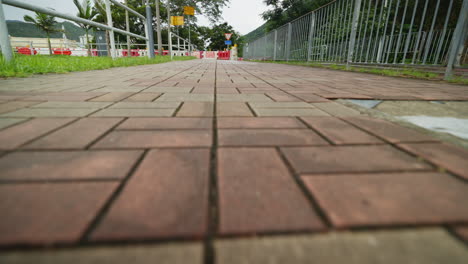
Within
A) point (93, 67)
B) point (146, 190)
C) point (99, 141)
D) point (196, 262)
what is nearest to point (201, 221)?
point (196, 262)

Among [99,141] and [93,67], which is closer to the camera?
[99,141]

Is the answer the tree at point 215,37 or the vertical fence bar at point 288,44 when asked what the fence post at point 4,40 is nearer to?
the vertical fence bar at point 288,44

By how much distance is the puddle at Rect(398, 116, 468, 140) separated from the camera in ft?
4.18

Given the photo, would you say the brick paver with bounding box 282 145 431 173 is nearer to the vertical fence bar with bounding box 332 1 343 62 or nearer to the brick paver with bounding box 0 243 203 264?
the brick paver with bounding box 0 243 203 264

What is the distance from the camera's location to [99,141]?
102cm

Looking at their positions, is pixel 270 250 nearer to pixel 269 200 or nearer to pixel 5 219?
pixel 269 200

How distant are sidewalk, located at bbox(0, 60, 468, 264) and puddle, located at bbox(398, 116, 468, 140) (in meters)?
0.26

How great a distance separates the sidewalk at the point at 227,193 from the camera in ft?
1.57

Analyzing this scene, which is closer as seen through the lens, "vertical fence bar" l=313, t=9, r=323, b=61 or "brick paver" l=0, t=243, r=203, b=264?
"brick paver" l=0, t=243, r=203, b=264

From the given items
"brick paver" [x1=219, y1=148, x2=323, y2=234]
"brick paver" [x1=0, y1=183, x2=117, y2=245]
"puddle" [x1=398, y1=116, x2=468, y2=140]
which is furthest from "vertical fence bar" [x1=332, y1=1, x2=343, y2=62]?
"brick paver" [x1=0, y1=183, x2=117, y2=245]

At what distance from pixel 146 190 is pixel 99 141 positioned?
1.67 ft

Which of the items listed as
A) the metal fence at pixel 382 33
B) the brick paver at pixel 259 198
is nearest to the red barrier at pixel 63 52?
the metal fence at pixel 382 33

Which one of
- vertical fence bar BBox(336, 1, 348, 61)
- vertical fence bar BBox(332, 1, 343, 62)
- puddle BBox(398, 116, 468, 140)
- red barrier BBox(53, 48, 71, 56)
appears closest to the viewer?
puddle BBox(398, 116, 468, 140)

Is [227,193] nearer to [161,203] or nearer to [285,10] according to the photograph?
[161,203]
